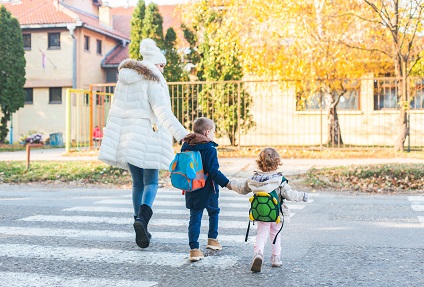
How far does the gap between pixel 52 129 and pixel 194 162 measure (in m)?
32.1

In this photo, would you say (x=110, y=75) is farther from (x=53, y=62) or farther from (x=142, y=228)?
(x=142, y=228)

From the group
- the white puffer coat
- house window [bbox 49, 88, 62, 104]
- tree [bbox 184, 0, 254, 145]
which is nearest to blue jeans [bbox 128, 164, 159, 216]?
the white puffer coat

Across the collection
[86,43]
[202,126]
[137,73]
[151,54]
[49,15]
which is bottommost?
[202,126]

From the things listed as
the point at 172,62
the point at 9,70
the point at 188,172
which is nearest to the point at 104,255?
the point at 188,172

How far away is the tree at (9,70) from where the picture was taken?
31.1 m

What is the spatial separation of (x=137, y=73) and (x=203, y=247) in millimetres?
1852

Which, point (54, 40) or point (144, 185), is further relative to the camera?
point (54, 40)

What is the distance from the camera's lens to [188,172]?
567cm

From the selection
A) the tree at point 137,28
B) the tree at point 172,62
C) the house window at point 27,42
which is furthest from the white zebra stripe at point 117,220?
the house window at point 27,42

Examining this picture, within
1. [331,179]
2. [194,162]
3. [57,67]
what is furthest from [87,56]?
[194,162]

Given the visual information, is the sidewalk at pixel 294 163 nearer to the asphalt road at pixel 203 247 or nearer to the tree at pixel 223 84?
the tree at pixel 223 84

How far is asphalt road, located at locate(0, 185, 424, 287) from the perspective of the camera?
17.0 ft

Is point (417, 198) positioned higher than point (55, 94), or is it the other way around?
point (55, 94)

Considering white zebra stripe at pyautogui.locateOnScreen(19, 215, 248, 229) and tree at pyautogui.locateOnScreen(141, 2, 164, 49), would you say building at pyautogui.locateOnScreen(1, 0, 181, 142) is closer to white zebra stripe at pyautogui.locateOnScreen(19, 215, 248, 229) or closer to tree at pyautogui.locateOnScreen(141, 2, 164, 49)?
tree at pyautogui.locateOnScreen(141, 2, 164, 49)
